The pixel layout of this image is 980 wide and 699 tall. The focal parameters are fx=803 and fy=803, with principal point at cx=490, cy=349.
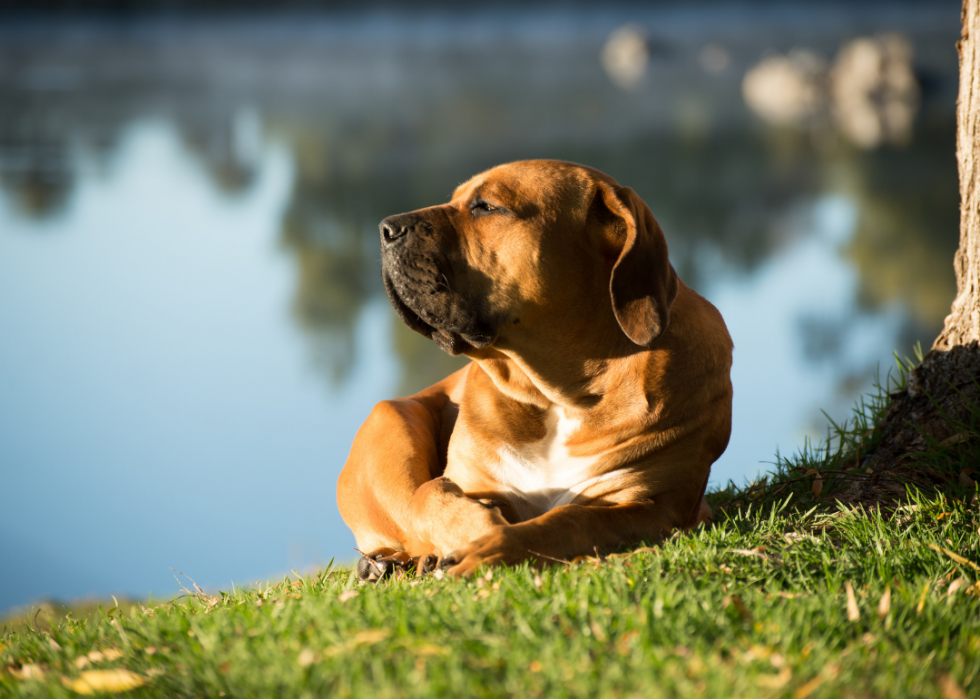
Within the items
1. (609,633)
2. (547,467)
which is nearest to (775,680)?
(609,633)

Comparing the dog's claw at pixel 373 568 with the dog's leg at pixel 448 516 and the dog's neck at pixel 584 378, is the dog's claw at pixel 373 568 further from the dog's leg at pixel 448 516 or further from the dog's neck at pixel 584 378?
the dog's neck at pixel 584 378

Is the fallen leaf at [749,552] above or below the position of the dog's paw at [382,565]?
above

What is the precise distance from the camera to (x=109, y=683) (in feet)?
6.23

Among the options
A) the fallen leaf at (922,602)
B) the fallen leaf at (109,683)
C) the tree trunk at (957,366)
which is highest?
the tree trunk at (957,366)

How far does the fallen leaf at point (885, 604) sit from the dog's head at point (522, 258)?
Answer: 1214mm

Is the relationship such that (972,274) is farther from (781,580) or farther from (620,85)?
(620,85)

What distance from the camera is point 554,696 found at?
1.59m

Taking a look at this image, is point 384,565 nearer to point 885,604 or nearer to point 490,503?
point 490,503

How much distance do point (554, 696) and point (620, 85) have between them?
2954 centimetres

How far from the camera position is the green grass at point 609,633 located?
5.45ft

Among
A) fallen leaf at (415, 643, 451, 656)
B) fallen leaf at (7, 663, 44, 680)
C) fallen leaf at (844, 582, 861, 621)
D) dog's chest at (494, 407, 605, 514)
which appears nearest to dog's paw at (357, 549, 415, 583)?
dog's chest at (494, 407, 605, 514)

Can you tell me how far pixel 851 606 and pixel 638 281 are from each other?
4.46 feet

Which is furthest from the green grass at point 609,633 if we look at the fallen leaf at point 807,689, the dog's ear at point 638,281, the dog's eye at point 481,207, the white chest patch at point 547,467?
the dog's eye at point 481,207

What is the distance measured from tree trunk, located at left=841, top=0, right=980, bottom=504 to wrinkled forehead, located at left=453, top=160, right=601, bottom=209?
73.9 inches
